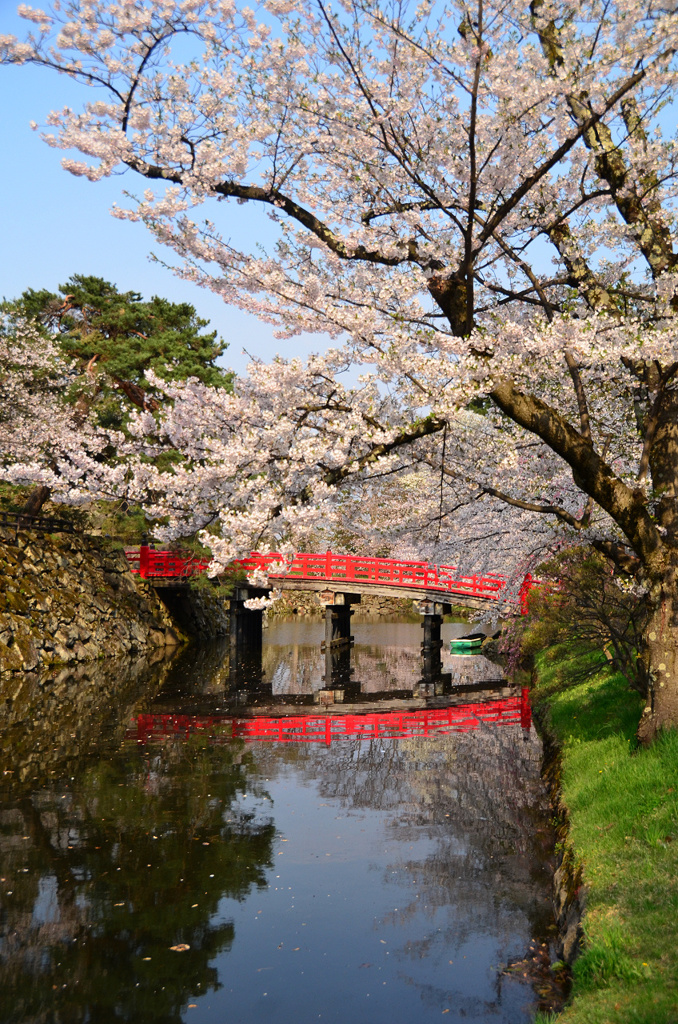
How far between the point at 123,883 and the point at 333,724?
897cm

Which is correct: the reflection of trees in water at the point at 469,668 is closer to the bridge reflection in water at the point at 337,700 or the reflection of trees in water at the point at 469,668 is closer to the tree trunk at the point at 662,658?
the bridge reflection in water at the point at 337,700

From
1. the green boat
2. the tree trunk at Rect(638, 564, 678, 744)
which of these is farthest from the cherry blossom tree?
the green boat

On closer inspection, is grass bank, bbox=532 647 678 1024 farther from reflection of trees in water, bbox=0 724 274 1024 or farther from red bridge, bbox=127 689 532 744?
red bridge, bbox=127 689 532 744

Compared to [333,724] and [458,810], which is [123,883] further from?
[333,724]

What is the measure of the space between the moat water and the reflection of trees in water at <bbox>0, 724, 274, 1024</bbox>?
0.02 meters

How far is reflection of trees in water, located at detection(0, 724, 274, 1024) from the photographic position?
19.4ft

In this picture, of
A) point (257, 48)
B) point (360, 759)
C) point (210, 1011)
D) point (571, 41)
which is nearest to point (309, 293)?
point (257, 48)

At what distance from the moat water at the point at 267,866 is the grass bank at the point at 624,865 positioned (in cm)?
92

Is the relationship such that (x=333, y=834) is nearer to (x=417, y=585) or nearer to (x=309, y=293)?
(x=309, y=293)

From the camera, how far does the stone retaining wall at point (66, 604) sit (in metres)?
20.9

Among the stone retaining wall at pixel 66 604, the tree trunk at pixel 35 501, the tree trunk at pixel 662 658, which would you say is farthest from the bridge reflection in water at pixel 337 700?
the tree trunk at pixel 35 501

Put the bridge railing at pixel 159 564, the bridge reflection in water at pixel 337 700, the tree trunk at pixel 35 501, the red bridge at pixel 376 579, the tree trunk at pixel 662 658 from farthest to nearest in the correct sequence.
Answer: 1. the bridge railing at pixel 159 564
2. the red bridge at pixel 376 579
3. the tree trunk at pixel 35 501
4. the bridge reflection in water at pixel 337 700
5. the tree trunk at pixel 662 658

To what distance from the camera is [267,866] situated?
8.46 metres

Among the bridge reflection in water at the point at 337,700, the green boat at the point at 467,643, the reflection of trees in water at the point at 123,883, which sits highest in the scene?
the green boat at the point at 467,643
